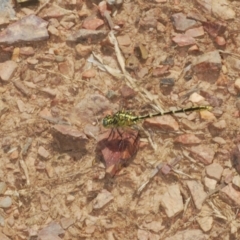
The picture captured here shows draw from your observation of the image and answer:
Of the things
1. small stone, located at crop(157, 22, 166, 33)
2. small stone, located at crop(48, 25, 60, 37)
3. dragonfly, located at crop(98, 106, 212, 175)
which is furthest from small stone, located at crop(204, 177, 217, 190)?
small stone, located at crop(48, 25, 60, 37)

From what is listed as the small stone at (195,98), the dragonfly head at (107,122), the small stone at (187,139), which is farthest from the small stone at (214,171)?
the dragonfly head at (107,122)

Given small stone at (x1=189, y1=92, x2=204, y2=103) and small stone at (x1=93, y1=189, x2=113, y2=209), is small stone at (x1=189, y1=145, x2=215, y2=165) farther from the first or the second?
small stone at (x1=93, y1=189, x2=113, y2=209)

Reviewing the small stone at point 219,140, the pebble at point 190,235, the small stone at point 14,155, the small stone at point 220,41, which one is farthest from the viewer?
the small stone at point 220,41

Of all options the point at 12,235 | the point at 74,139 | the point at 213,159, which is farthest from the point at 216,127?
the point at 12,235

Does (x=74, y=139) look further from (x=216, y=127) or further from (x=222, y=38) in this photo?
(x=222, y=38)

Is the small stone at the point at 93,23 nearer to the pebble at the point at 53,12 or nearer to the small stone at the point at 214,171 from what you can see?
the pebble at the point at 53,12

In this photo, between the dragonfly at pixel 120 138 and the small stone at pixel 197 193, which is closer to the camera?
the small stone at pixel 197 193

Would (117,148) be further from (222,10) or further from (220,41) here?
(222,10)
